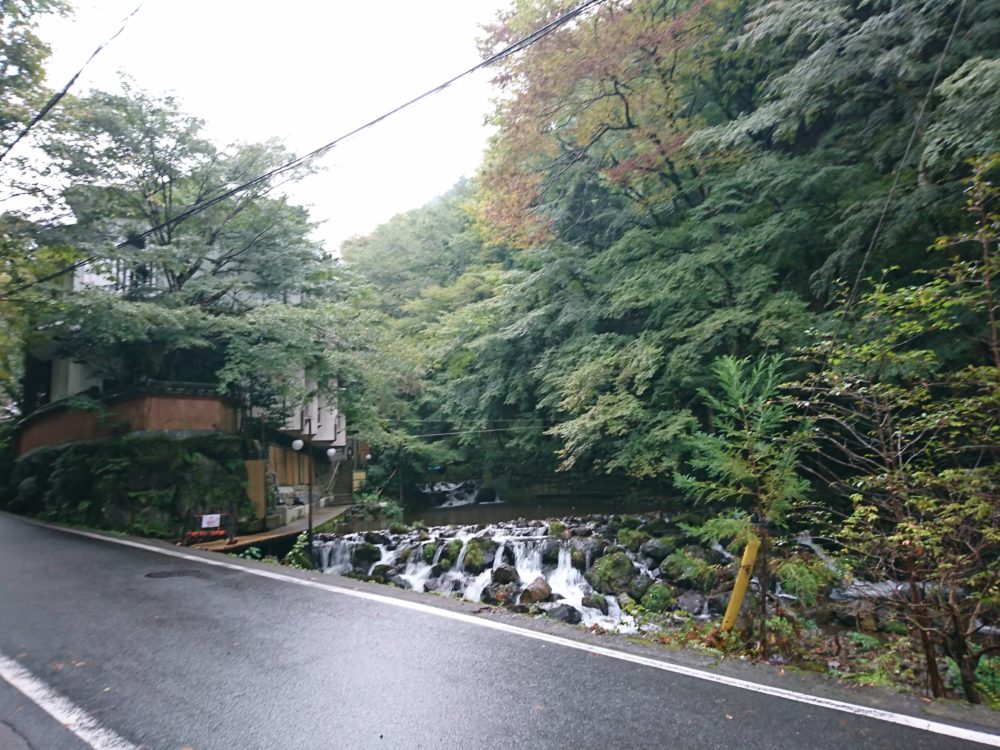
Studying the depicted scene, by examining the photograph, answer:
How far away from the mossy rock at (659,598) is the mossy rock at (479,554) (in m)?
4.13

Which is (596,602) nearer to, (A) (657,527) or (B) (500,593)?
(B) (500,593)

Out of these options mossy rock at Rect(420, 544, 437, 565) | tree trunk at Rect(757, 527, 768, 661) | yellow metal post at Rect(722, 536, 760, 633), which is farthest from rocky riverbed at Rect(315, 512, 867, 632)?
tree trunk at Rect(757, 527, 768, 661)

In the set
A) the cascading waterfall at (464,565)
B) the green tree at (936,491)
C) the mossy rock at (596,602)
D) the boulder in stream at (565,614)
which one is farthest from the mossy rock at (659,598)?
the green tree at (936,491)

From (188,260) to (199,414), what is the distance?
3853 mm

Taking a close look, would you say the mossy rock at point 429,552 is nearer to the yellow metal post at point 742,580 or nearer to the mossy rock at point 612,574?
the mossy rock at point 612,574

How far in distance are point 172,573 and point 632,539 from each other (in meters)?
10.4

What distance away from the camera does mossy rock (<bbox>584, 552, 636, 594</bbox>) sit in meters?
12.3

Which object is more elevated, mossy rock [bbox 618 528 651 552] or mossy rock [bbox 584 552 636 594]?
mossy rock [bbox 618 528 651 552]

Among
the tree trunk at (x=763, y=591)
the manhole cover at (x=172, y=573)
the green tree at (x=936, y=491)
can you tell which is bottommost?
the manhole cover at (x=172, y=573)

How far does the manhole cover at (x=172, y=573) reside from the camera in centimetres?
774

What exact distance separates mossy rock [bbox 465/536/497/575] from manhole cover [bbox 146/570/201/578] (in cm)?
713

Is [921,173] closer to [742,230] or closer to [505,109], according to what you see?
[742,230]

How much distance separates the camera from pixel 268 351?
14570 millimetres

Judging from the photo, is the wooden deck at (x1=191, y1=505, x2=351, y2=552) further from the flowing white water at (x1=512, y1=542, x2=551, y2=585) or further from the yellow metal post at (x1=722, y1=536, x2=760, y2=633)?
the yellow metal post at (x1=722, y1=536, x2=760, y2=633)
